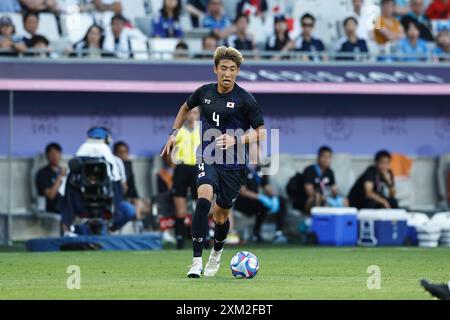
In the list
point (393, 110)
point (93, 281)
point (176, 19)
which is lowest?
point (93, 281)

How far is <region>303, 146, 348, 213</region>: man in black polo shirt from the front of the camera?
22938 millimetres

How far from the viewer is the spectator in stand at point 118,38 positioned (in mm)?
22922

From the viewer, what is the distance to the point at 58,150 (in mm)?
22266

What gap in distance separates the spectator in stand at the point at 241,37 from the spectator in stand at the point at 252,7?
1129 millimetres

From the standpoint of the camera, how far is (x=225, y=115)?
13633 mm

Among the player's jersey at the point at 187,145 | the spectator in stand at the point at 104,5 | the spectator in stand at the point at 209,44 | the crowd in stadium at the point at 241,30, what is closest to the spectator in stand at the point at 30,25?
the crowd in stadium at the point at 241,30

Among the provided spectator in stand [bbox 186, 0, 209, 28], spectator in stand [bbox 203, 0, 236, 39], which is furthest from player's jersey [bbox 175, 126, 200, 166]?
spectator in stand [bbox 186, 0, 209, 28]

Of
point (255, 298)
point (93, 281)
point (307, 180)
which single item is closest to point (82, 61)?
point (307, 180)

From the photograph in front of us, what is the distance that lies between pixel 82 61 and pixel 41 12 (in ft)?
6.54

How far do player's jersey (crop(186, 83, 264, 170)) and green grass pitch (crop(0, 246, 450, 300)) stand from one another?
4.07ft

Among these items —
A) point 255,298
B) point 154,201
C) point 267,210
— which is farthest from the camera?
point 267,210

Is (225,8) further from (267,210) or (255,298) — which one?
(255,298)

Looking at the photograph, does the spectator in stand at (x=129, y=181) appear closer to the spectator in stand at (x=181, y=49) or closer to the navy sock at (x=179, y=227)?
the navy sock at (x=179, y=227)
